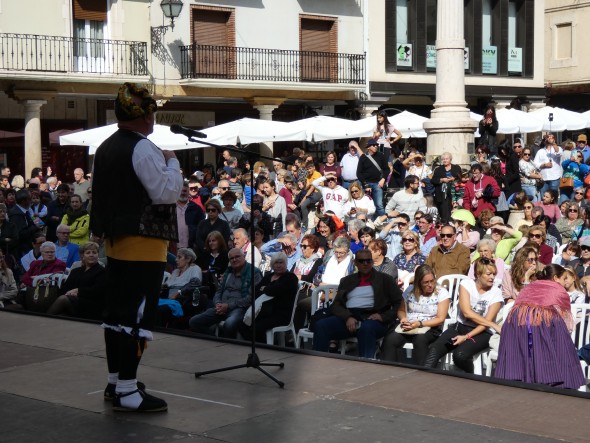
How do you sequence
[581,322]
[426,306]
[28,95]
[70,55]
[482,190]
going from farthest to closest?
[70,55], [28,95], [482,190], [426,306], [581,322]

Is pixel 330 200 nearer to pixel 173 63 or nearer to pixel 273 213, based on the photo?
pixel 273 213

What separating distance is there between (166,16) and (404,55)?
857 cm

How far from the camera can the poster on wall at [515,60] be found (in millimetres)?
37531

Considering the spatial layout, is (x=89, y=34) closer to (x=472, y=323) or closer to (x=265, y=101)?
(x=265, y=101)

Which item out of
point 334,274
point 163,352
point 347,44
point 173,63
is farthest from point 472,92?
point 163,352

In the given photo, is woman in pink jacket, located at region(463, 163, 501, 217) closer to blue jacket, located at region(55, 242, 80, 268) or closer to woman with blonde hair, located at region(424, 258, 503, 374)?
blue jacket, located at region(55, 242, 80, 268)

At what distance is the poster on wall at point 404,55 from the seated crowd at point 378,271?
1685 cm

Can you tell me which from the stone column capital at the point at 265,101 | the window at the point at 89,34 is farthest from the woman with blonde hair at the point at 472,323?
the stone column capital at the point at 265,101

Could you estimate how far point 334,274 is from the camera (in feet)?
38.2

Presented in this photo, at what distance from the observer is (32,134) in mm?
29141

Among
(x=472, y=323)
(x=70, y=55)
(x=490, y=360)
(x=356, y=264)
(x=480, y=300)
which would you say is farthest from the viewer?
(x=70, y=55)

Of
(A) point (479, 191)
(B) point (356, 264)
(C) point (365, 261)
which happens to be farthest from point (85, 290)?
(A) point (479, 191)

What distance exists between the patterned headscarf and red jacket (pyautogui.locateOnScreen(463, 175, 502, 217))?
10.9m

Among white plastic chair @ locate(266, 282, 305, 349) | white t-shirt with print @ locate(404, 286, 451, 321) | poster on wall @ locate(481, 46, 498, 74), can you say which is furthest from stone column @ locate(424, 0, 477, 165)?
poster on wall @ locate(481, 46, 498, 74)
